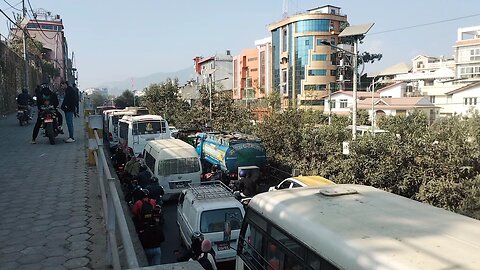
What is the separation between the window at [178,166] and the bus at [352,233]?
8.97 metres

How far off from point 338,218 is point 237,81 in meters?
77.0

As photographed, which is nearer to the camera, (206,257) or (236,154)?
(206,257)

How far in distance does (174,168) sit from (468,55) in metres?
56.7

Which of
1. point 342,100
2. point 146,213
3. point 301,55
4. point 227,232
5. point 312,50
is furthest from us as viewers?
point 301,55

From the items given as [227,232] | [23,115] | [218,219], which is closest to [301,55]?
[23,115]

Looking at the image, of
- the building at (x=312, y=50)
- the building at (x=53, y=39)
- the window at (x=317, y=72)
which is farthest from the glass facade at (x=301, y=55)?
the building at (x=53, y=39)

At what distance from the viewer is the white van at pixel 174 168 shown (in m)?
14.5

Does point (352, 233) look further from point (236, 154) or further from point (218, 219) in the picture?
point (236, 154)

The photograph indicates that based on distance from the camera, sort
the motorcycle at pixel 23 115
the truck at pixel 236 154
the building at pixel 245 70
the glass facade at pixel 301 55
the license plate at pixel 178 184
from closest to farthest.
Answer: the license plate at pixel 178 184 → the truck at pixel 236 154 → the motorcycle at pixel 23 115 → the glass facade at pixel 301 55 → the building at pixel 245 70

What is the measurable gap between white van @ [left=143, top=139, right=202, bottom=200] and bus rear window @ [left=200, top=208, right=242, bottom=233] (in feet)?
18.0

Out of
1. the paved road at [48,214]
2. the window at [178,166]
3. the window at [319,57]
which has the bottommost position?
the window at [178,166]

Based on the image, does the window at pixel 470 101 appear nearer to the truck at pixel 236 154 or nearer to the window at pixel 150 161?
the truck at pixel 236 154

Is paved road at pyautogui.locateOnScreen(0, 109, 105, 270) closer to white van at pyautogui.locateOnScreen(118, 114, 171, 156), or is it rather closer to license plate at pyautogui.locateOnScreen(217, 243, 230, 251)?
license plate at pyautogui.locateOnScreen(217, 243, 230, 251)

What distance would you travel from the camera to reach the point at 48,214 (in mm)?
5828
